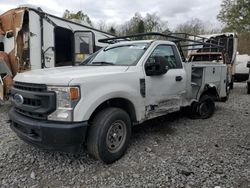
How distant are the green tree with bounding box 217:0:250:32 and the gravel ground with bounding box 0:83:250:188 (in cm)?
2261

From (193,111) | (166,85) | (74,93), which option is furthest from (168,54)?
(74,93)

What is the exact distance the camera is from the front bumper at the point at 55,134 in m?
3.29

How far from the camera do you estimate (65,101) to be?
332cm

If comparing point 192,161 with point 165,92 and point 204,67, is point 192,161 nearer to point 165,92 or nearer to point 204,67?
point 165,92

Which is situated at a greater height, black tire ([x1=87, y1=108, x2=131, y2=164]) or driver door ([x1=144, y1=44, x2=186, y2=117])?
driver door ([x1=144, y1=44, x2=186, y2=117])

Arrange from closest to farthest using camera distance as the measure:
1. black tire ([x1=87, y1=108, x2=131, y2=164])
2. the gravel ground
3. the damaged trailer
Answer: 1. the gravel ground
2. black tire ([x1=87, y1=108, x2=131, y2=164])
3. the damaged trailer

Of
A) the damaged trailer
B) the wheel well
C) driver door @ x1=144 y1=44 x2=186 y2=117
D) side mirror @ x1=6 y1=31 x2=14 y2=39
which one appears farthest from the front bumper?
side mirror @ x1=6 y1=31 x2=14 y2=39

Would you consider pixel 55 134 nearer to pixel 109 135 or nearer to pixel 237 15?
pixel 109 135

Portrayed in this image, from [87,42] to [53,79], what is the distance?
5328 millimetres

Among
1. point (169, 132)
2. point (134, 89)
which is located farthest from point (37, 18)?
point (169, 132)

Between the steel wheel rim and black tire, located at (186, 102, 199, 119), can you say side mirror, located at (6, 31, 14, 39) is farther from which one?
black tire, located at (186, 102, 199, 119)

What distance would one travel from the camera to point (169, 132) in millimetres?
5422

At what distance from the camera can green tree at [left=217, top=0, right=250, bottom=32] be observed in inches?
971

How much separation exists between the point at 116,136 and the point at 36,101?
130 centimetres
